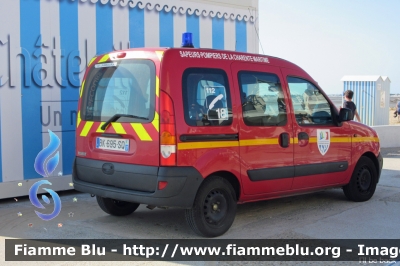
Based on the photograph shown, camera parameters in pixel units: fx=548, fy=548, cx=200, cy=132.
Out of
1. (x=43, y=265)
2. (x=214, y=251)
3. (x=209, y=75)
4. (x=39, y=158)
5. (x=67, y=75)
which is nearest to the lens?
(x=43, y=265)

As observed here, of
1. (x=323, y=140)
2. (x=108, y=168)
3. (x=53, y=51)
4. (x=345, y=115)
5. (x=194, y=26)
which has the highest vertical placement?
(x=194, y=26)

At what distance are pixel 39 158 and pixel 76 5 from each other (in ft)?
7.93

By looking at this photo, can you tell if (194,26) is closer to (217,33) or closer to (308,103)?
(217,33)

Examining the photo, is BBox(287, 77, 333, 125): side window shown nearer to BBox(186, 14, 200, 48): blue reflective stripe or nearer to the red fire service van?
the red fire service van

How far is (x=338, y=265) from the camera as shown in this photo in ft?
16.4

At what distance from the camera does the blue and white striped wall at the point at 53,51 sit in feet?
24.7

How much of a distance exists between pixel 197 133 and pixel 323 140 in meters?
2.15

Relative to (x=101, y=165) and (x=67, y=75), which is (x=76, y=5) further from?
(x=101, y=165)

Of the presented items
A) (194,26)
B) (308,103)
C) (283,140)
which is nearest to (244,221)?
(283,140)

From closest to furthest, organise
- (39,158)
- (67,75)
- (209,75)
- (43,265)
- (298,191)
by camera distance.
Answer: (43,265) → (209,75) → (298,191) → (39,158) → (67,75)

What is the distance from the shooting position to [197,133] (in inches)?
220

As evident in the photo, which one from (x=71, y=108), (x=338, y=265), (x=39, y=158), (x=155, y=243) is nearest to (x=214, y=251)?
(x=155, y=243)

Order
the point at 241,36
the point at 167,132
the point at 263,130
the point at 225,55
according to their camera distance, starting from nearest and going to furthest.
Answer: the point at 167,132, the point at 225,55, the point at 263,130, the point at 241,36

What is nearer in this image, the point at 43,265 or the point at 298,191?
the point at 43,265
